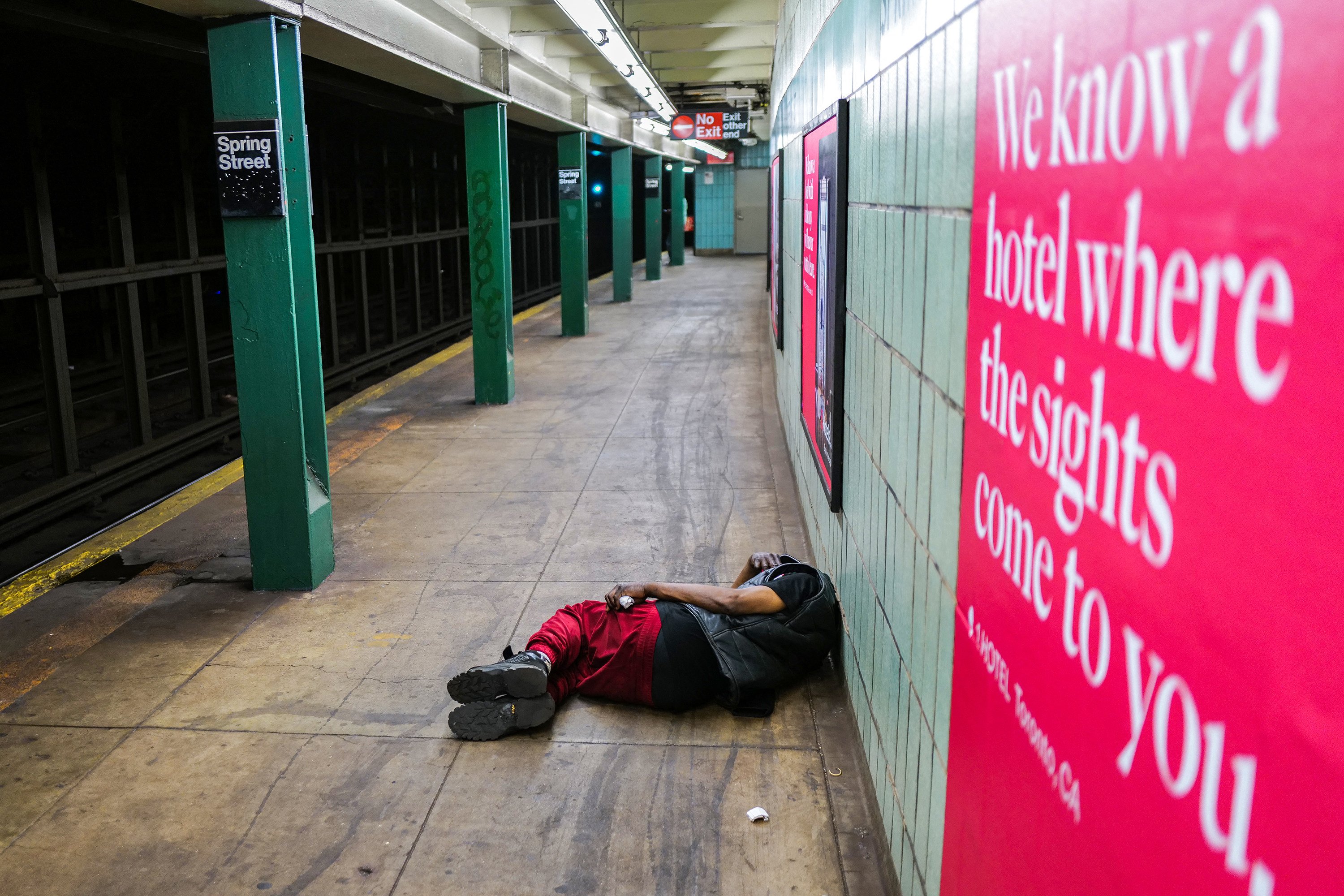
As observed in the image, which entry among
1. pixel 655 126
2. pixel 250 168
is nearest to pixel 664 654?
pixel 250 168

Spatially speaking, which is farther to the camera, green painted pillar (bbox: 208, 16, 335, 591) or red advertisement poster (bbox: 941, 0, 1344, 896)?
green painted pillar (bbox: 208, 16, 335, 591)

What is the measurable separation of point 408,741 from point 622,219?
16387mm

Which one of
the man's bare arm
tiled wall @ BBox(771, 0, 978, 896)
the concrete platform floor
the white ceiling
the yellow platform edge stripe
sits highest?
the white ceiling

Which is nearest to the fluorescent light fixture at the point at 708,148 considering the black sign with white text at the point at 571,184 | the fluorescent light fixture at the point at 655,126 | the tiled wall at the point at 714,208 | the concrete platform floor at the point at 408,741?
the fluorescent light fixture at the point at 655,126

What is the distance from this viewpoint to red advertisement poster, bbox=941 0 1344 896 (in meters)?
0.93

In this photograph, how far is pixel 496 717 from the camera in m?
4.09

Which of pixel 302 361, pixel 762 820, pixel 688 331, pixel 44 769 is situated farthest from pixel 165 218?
pixel 762 820

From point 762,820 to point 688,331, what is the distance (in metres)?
13.4

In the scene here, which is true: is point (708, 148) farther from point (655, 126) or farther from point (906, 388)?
point (906, 388)

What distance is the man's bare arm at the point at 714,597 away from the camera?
441 centimetres

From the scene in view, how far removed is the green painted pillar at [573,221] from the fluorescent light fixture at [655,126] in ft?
11.4

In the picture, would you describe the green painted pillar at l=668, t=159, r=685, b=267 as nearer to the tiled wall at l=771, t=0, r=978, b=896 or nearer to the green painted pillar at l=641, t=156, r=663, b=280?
the green painted pillar at l=641, t=156, r=663, b=280

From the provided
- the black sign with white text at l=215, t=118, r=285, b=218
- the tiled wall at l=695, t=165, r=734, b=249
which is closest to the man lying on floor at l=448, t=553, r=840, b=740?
the black sign with white text at l=215, t=118, r=285, b=218

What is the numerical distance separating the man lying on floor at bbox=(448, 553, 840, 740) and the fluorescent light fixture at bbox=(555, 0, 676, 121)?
16.9 feet
